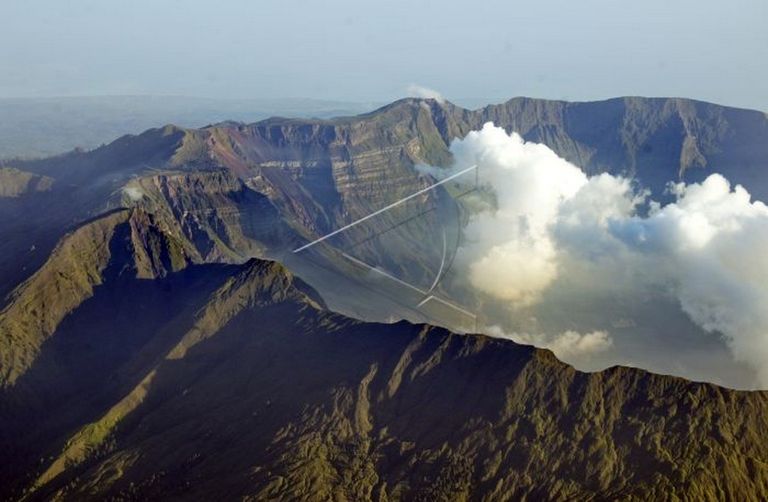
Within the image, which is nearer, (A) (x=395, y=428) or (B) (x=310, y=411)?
(A) (x=395, y=428)

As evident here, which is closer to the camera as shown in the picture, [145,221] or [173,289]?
[173,289]

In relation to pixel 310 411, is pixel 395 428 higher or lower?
higher

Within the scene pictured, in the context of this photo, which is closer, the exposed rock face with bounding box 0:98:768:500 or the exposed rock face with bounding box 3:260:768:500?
the exposed rock face with bounding box 3:260:768:500

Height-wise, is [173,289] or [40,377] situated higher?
[173,289]

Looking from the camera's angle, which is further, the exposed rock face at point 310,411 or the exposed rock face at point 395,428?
the exposed rock face at point 310,411

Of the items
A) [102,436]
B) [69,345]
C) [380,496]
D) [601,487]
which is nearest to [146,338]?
[69,345]

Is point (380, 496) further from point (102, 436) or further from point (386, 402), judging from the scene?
point (102, 436)

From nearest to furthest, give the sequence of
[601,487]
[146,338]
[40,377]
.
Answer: [601,487] → [40,377] → [146,338]

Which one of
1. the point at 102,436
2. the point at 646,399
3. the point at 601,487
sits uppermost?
the point at 646,399
